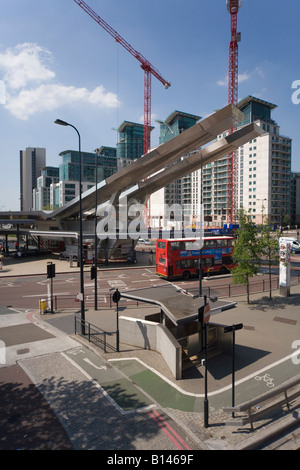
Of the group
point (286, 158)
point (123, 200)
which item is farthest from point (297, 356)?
point (286, 158)

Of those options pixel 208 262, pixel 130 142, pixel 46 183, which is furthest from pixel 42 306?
pixel 46 183

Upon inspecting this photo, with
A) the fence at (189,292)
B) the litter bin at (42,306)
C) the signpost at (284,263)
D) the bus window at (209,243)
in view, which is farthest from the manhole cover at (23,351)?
the bus window at (209,243)

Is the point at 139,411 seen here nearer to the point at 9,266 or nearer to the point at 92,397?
the point at 92,397

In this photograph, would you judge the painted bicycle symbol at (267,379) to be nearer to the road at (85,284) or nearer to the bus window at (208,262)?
the road at (85,284)

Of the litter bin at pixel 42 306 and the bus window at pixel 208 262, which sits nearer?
the litter bin at pixel 42 306

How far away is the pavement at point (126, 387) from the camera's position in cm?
673

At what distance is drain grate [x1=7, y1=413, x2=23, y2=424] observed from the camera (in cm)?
733

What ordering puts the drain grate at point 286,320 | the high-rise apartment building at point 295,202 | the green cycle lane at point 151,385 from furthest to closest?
the high-rise apartment building at point 295,202, the drain grate at point 286,320, the green cycle lane at point 151,385

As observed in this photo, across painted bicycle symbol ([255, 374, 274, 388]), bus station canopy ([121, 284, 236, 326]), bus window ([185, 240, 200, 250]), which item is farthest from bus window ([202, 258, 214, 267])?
painted bicycle symbol ([255, 374, 274, 388])

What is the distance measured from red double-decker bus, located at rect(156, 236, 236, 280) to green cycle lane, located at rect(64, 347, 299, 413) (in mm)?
15514

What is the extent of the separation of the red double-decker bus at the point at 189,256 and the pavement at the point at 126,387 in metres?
11.5

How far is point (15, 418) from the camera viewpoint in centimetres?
745

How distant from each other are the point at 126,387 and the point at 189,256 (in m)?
18.7

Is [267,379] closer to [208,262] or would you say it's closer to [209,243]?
[208,262]
